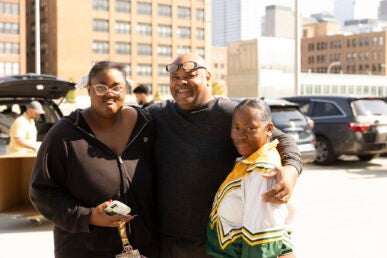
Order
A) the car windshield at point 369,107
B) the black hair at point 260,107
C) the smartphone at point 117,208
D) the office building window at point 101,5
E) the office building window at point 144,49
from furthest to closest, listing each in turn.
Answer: the office building window at point 144,49
the office building window at point 101,5
the car windshield at point 369,107
the black hair at point 260,107
the smartphone at point 117,208

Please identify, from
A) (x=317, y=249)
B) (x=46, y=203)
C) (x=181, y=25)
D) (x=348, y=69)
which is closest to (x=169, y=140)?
(x=46, y=203)

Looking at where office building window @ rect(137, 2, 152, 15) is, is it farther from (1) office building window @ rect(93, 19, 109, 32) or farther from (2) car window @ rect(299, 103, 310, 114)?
(2) car window @ rect(299, 103, 310, 114)

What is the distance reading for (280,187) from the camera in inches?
100

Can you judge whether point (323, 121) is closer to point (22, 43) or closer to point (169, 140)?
point (169, 140)

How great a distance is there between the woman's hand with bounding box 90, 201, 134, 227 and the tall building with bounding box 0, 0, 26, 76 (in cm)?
9229

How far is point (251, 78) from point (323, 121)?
93253 mm

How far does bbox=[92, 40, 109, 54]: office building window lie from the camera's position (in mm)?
92625

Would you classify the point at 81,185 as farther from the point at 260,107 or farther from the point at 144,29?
the point at 144,29

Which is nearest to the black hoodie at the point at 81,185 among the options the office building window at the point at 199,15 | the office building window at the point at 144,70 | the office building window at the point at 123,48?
the office building window at the point at 123,48

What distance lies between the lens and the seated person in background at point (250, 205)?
8.29 feet

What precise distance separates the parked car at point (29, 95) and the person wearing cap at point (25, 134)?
0.42 metres

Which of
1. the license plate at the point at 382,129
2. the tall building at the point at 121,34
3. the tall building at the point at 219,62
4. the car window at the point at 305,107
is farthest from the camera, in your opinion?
the tall building at the point at 219,62

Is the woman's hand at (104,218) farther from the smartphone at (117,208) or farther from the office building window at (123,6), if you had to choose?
the office building window at (123,6)

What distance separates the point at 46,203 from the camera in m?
2.70
